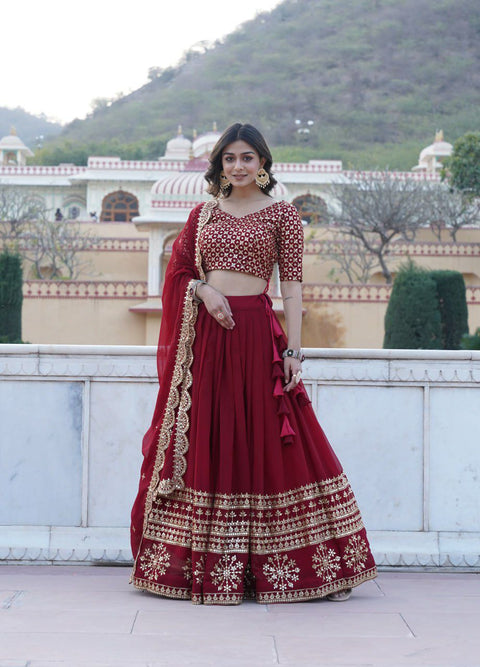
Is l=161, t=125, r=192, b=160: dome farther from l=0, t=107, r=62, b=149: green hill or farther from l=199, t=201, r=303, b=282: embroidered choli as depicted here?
l=0, t=107, r=62, b=149: green hill

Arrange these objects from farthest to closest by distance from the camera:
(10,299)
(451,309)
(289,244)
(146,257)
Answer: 1. (146,257)
2. (10,299)
3. (451,309)
4. (289,244)

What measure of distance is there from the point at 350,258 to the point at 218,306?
55.1 ft

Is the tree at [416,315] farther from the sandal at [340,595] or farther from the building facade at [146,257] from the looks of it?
the sandal at [340,595]

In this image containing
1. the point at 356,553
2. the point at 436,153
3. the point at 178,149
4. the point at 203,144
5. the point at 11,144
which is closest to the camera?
the point at 356,553

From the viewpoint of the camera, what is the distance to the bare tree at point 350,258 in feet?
64.2

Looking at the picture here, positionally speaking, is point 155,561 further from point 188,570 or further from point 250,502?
point 250,502

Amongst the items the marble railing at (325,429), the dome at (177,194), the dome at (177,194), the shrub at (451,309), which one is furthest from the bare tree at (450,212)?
the marble railing at (325,429)

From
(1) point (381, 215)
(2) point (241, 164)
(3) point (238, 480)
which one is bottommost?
Answer: (3) point (238, 480)

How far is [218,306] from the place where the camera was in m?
3.08

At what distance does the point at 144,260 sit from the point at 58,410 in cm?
1731

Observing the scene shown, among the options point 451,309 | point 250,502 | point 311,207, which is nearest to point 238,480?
point 250,502

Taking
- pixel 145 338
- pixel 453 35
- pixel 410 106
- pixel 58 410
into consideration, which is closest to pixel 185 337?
pixel 58 410

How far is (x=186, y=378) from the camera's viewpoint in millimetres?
3127

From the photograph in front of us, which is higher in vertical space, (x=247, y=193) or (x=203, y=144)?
(x=203, y=144)
